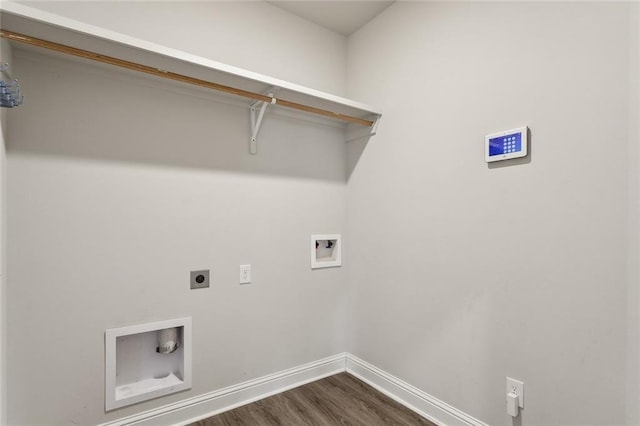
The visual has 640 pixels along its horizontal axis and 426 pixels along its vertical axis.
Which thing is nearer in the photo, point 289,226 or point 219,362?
point 219,362

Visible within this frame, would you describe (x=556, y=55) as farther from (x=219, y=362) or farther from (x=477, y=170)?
(x=219, y=362)

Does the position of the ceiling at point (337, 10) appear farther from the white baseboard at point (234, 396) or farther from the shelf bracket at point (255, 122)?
the white baseboard at point (234, 396)

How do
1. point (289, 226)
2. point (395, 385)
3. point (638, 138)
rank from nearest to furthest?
point (638, 138) < point (395, 385) < point (289, 226)

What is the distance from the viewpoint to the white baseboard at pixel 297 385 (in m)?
1.75

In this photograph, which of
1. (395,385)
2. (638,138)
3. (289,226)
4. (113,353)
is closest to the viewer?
(638,138)

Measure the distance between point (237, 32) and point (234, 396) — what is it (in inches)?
87.9

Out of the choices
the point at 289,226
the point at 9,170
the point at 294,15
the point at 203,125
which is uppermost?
the point at 294,15

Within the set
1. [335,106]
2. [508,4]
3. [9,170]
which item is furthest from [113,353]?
[508,4]

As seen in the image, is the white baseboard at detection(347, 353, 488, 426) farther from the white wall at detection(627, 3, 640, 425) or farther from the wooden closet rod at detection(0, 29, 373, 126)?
the wooden closet rod at detection(0, 29, 373, 126)

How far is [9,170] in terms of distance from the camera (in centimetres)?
143

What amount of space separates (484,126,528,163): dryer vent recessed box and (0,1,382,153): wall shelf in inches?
31.9

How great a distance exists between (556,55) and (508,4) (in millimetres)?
375

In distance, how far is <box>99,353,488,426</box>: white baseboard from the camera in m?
1.75

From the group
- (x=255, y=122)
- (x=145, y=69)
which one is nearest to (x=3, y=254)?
(x=145, y=69)
